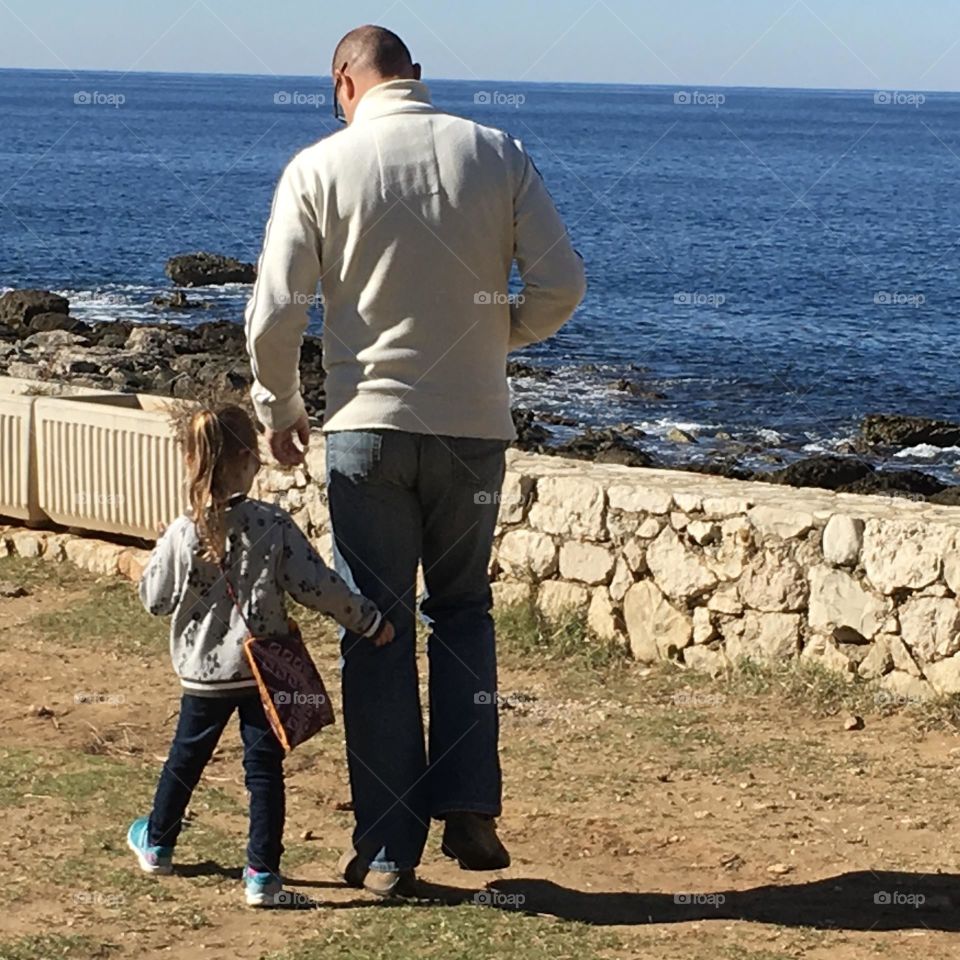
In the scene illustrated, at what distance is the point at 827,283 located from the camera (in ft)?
152

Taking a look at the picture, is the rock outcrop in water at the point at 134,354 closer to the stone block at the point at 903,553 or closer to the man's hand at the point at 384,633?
the stone block at the point at 903,553

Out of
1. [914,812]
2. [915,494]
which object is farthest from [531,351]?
[914,812]

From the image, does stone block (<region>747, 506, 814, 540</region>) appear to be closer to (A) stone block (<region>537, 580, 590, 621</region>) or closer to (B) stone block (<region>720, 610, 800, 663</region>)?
(B) stone block (<region>720, 610, 800, 663</region>)

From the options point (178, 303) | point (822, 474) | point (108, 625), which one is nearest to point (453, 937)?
point (108, 625)

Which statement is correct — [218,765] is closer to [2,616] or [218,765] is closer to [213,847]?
[213,847]

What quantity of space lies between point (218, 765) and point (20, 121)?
13579 centimetres

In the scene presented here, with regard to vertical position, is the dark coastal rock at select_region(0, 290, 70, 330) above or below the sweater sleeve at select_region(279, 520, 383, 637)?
above

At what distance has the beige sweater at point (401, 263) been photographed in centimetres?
439

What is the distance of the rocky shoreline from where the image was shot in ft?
64.8

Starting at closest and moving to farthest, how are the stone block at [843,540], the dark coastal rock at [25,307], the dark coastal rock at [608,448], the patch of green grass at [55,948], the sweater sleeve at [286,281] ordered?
the patch of green grass at [55,948] → the sweater sleeve at [286,281] → the stone block at [843,540] → the dark coastal rock at [608,448] → the dark coastal rock at [25,307]

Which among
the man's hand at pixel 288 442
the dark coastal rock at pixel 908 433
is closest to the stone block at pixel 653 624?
the man's hand at pixel 288 442

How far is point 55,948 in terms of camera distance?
430 cm

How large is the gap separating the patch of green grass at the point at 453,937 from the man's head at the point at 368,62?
1.92m

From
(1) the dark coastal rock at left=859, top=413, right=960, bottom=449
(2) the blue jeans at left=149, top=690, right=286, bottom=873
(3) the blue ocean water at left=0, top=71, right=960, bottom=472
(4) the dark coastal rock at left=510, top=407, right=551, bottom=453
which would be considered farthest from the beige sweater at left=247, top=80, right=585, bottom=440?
(1) the dark coastal rock at left=859, top=413, right=960, bottom=449
